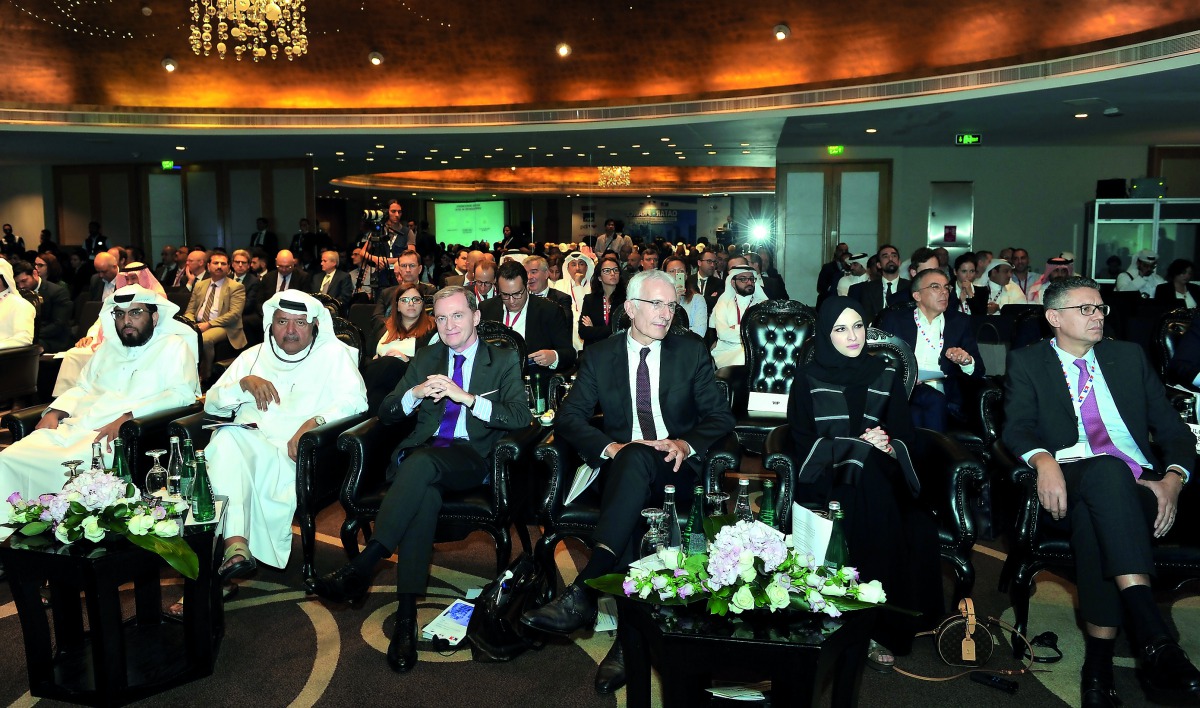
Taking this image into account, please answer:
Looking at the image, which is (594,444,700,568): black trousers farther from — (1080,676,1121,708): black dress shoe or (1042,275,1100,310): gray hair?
(1042,275,1100,310): gray hair

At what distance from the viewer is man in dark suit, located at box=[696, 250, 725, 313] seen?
28.4ft

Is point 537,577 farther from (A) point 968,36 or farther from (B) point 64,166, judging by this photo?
(B) point 64,166

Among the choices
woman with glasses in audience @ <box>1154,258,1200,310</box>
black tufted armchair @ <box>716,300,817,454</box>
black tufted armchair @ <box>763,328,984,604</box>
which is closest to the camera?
black tufted armchair @ <box>763,328,984,604</box>

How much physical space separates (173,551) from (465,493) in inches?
45.8

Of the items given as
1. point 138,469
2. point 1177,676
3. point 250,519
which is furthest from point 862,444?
point 138,469

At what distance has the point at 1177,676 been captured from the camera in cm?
288

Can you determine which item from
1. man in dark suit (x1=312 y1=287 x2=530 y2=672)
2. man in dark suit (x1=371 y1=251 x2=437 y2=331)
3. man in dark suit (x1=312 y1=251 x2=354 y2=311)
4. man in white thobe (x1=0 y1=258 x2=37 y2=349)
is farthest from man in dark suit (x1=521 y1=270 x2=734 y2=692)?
man in dark suit (x1=312 y1=251 x2=354 y2=311)

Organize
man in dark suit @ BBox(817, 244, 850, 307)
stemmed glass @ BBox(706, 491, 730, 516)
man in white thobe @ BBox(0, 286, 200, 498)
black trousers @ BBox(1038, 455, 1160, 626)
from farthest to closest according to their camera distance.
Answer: man in dark suit @ BBox(817, 244, 850, 307) → man in white thobe @ BBox(0, 286, 200, 498) → black trousers @ BBox(1038, 455, 1160, 626) → stemmed glass @ BBox(706, 491, 730, 516)

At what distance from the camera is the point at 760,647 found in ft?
7.81

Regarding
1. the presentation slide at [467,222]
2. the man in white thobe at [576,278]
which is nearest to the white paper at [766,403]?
the man in white thobe at [576,278]

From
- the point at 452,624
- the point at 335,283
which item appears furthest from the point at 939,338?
the point at 335,283

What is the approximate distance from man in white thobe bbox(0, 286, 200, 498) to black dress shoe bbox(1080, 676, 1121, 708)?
13.0 ft

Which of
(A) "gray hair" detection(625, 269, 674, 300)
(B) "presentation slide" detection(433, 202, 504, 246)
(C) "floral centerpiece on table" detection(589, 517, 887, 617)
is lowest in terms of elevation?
(C) "floral centerpiece on table" detection(589, 517, 887, 617)

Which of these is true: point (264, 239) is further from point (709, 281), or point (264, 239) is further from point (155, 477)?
point (155, 477)
